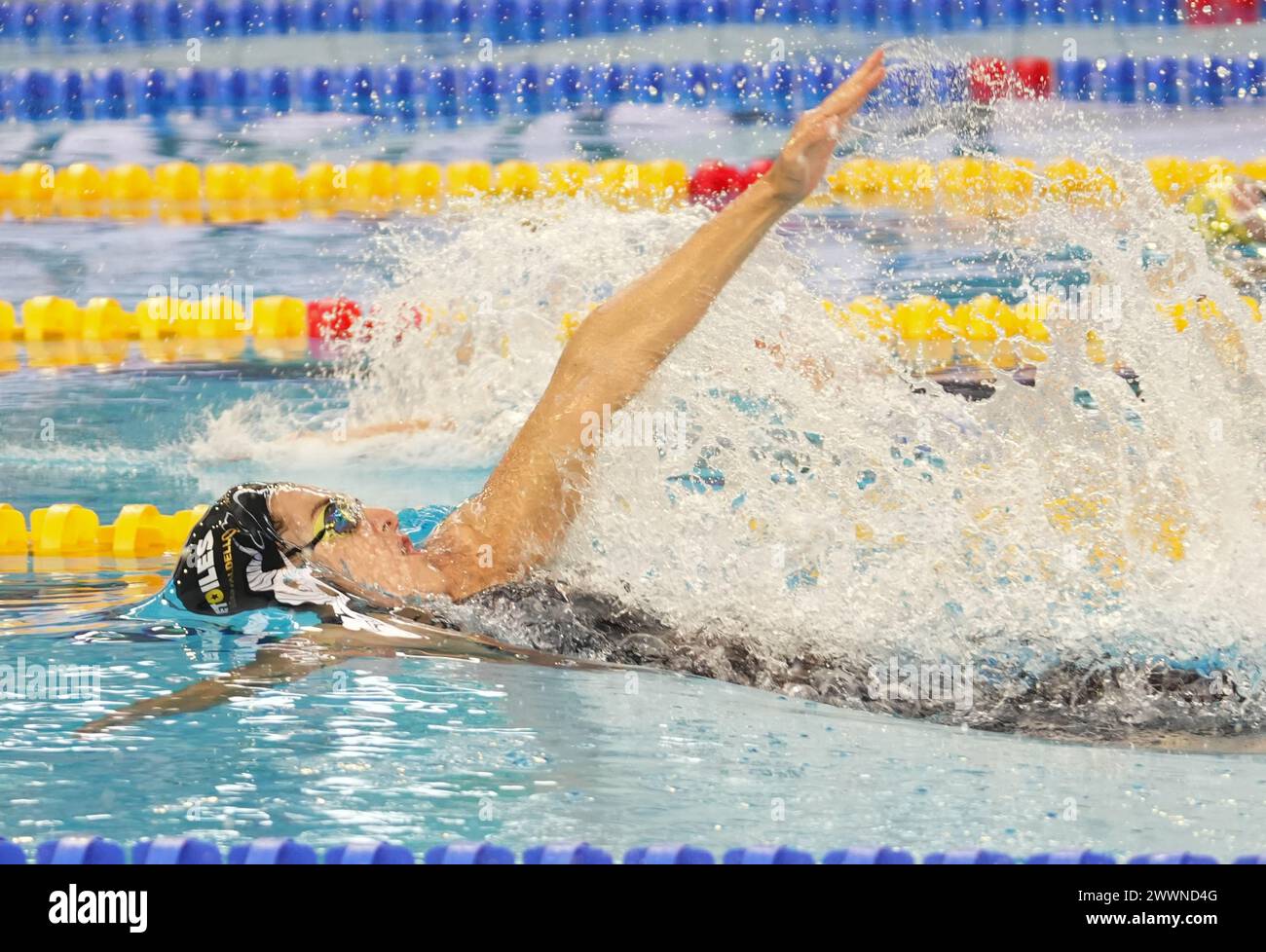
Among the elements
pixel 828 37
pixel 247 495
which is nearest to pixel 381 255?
pixel 828 37

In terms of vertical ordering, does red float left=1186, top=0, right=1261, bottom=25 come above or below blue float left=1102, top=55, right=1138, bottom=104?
above

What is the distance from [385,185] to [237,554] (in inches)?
171

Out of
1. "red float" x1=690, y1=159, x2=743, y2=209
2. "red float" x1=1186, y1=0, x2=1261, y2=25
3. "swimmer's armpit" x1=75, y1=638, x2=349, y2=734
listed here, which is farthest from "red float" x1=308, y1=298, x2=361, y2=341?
"red float" x1=1186, y1=0, x2=1261, y2=25

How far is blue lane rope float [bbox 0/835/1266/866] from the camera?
6.06 feet

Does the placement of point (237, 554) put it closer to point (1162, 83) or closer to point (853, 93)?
point (853, 93)

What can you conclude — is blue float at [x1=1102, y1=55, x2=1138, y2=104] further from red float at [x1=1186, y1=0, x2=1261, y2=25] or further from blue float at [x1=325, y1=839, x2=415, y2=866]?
blue float at [x1=325, y1=839, x2=415, y2=866]

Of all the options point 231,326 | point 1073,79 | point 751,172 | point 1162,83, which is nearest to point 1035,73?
point 1073,79

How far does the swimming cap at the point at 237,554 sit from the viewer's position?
8.26ft

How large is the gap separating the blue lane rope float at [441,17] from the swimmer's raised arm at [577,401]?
5.32m

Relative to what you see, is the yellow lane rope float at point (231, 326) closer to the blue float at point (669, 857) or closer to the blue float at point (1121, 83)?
the blue float at point (1121, 83)

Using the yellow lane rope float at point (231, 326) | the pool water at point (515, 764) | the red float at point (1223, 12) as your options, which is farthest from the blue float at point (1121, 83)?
the pool water at point (515, 764)

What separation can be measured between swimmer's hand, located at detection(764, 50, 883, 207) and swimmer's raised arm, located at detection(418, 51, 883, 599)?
83 mm

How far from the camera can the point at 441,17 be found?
7957mm
